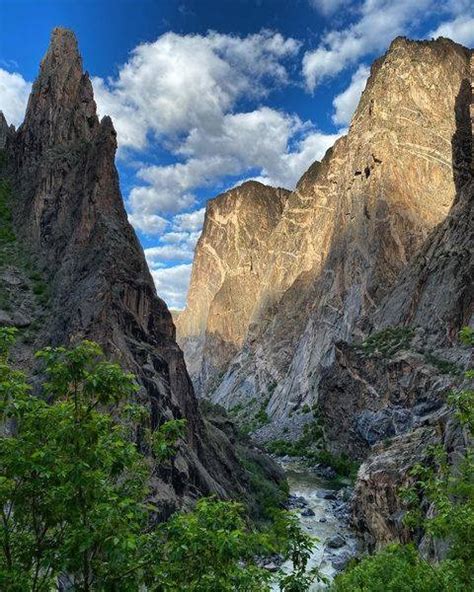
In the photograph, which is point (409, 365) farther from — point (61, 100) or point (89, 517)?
point (89, 517)

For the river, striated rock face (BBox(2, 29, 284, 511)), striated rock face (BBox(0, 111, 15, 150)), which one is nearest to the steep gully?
the river

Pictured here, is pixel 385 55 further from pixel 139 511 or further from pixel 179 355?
pixel 139 511

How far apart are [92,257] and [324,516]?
30488mm

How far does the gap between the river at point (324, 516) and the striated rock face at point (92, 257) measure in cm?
693

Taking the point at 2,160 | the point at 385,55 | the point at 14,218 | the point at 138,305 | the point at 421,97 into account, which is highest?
the point at 385,55

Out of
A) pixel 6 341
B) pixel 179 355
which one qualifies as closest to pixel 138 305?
pixel 179 355

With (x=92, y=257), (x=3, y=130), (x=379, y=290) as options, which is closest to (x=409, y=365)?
(x=379, y=290)

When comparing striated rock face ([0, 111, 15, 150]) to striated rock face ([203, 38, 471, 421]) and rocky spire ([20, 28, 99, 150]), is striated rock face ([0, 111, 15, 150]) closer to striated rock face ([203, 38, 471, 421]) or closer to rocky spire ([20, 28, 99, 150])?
rocky spire ([20, 28, 99, 150])

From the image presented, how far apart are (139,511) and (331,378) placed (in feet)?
254

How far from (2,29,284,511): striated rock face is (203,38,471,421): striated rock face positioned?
170ft

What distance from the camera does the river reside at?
114 feet

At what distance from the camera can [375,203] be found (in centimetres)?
10400

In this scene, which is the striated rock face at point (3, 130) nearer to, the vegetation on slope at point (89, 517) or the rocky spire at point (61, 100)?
the rocky spire at point (61, 100)

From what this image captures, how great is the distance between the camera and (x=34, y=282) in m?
42.5
